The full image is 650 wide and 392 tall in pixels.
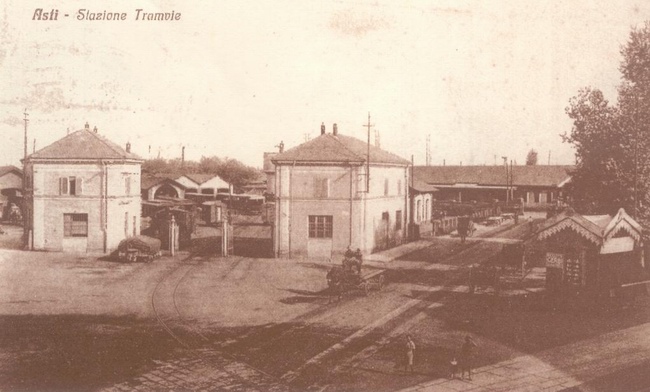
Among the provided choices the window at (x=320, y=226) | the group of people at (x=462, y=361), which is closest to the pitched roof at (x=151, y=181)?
the window at (x=320, y=226)

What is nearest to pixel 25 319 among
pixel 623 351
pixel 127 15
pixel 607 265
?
pixel 127 15

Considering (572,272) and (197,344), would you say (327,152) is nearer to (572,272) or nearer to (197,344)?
(572,272)

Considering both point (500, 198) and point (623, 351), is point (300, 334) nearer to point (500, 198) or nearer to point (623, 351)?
point (623, 351)

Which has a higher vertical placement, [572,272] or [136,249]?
[572,272]

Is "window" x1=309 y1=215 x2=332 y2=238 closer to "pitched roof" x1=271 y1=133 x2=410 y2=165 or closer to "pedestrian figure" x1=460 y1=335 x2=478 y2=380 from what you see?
"pitched roof" x1=271 y1=133 x2=410 y2=165

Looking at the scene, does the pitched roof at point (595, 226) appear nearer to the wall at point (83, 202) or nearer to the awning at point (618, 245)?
the awning at point (618, 245)

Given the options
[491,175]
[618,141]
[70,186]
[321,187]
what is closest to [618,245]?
[618,141]
